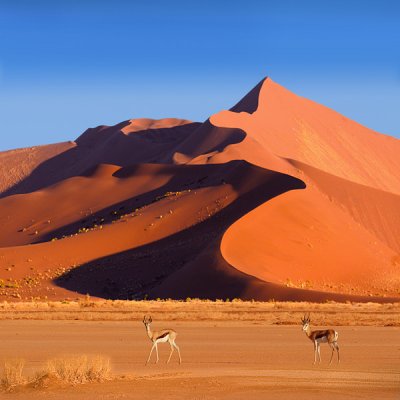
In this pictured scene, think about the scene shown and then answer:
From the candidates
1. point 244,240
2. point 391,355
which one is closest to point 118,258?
point 244,240

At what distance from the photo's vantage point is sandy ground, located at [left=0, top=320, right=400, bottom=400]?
1442cm

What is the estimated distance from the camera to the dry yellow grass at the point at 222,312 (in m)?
32.1

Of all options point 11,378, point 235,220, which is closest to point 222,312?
point 11,378

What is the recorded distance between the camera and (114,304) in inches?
1677

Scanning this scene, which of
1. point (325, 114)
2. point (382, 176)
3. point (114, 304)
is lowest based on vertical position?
point (114, 304)

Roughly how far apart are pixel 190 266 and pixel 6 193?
349ft

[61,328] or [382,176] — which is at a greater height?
[382,176]

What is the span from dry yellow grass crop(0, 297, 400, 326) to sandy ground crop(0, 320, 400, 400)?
1977 mm

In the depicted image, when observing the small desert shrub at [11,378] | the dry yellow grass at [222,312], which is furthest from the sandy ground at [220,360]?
the dry yellow grass at [222,312]

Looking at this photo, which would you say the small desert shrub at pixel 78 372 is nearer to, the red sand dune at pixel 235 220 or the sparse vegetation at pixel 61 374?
the sparse vegetation at pixel 61 374

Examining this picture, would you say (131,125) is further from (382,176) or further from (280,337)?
(280,337)

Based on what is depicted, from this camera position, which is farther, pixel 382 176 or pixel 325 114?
pixel 325 114

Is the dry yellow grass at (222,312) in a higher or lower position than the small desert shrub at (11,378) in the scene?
lower

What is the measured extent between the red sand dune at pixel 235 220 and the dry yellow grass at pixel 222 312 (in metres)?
4.45
